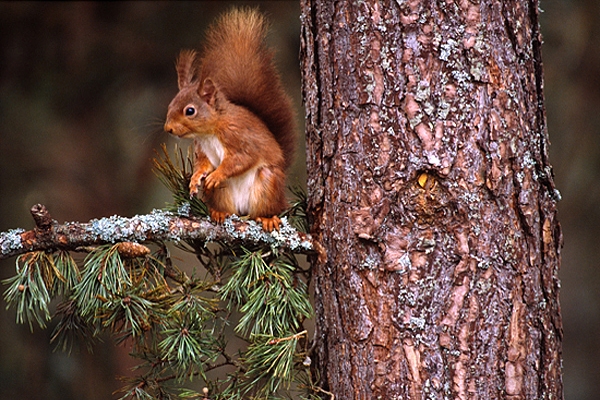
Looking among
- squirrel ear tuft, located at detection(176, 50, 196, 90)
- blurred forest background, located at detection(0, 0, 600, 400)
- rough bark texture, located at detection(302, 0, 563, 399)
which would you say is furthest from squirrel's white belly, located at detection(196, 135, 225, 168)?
blurred forest background, located at detection(0, 0, 600, 400)

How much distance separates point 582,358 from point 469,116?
1.94m

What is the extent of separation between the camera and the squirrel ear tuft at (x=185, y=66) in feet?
4.64

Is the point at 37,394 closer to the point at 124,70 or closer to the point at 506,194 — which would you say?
the point at 124,70

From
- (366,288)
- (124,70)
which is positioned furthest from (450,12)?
(124,70)

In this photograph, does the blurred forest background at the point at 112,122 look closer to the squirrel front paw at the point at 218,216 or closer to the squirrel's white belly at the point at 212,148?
the squirrel's white belly at the point at 212,148

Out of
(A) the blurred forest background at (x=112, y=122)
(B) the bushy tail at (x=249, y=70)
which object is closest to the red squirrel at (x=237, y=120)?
(B) the bushy tail at (x=249, y=70)

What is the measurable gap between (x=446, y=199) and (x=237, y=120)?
0.46 metres

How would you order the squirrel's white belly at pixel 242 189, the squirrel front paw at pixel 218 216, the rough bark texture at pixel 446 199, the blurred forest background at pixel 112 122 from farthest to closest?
the blurred forest background at pixel 112 122, the squirrel's white belly at pixel 242 189, the squirrel front paw at pixel 218 216, the rough bark texture at pixel 446 199

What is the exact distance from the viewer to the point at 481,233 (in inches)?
45.3

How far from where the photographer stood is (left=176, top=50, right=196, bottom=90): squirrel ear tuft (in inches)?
55.6

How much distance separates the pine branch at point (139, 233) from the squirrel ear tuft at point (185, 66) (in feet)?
1.03

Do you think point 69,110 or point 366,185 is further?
point 69,110

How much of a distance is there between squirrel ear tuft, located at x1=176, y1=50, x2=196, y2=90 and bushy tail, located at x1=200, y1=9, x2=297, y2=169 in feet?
0.08

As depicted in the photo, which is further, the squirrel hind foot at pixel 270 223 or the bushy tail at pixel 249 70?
the bushy tail at pixel 249 70
